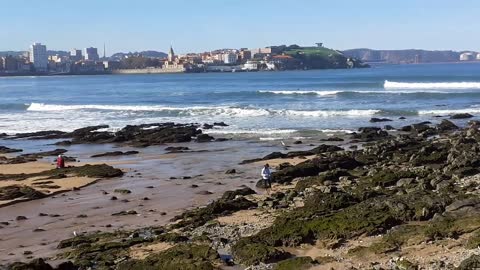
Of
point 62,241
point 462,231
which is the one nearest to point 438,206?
point 462,231

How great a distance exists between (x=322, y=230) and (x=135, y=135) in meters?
23.8

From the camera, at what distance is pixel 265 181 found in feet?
61.3

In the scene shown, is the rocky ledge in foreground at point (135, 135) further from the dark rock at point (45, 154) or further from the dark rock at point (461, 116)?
the dark rock at point (461, 116)

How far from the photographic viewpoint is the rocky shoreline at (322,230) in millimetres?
10688

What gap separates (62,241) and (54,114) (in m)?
41.6

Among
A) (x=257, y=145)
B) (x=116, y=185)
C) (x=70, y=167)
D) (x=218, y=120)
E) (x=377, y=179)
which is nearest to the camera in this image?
(x=377, y=179)

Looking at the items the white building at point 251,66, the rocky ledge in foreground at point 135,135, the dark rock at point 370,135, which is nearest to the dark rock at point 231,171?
the dark rock at point 370,135

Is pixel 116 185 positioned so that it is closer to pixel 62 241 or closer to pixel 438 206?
pixel 62 241

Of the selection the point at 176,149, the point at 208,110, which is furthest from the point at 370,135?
the point at 208,110

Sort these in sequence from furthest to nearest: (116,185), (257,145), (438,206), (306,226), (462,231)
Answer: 1. (257,145)
2. (116,185)
3. (438,206)
4. (306,226)
5. (462,231)

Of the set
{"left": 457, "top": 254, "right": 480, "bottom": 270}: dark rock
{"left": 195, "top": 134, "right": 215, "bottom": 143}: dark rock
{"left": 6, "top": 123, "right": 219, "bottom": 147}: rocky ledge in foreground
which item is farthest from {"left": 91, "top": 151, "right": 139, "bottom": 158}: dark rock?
{"left": 457, "top": 254, "right": 480, "bottom": 270}: dark rock

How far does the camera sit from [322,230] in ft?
39.5

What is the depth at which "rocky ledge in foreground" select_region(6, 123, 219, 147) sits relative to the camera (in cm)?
3288

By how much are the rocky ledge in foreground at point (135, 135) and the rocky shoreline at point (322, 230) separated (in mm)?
13926
